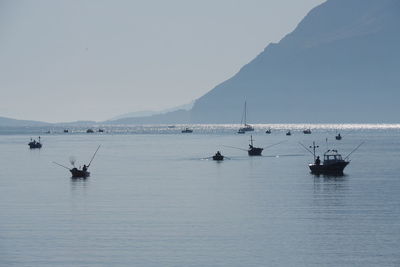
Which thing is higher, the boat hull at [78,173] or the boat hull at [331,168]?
the boat hull at [331,168]

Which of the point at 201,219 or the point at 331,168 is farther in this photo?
the point at 331,168

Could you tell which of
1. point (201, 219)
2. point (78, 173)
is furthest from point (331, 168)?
point (201, 219)

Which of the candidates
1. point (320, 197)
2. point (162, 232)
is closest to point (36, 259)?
point (162, 232)

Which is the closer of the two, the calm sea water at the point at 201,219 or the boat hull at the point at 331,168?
the calm sea water at the point at 201,219

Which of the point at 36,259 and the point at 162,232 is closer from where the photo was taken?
the point at 36,259

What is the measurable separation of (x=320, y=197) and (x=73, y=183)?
3823 centimetres

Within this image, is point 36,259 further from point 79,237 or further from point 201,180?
point 201,180

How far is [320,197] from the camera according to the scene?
99.9 meters

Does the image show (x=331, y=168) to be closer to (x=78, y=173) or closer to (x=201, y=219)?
(x=78, y=173)

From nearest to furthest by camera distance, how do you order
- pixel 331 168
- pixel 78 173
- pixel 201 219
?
pixel 201 219
pixel 331 168
pixel 78 173

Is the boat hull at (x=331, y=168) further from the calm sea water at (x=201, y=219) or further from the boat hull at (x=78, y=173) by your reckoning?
the boat hull at (x=78, y=173)

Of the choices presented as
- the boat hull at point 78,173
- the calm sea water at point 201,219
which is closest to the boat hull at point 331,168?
the calm sea water at point 201,219

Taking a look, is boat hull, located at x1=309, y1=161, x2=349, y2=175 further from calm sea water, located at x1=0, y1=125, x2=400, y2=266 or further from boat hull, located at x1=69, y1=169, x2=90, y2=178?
boat hull, located at x1=69, y1=169, x2=90, y2=178

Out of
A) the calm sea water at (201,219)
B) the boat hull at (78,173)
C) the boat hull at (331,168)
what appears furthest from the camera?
the boat hull at (78,173)
